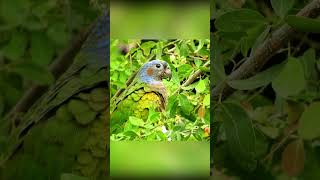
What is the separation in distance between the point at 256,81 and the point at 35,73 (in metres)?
0.60

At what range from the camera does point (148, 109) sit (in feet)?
4.85

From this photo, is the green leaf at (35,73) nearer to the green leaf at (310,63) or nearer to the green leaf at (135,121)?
the green leaf at (135,121)

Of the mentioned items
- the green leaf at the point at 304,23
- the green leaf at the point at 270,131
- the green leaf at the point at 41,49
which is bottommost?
the green leaf at the point at 270,131

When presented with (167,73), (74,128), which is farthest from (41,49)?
(167,73)

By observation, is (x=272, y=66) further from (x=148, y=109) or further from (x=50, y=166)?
(x=50, y=166)

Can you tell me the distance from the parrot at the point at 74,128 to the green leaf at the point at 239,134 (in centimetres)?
33

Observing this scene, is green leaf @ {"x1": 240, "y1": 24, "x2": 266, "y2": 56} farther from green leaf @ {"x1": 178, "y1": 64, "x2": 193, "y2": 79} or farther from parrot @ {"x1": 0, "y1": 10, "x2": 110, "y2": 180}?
parrot @ {"x1": 0, "y1": 10, "x2": 110, "y2": 180}

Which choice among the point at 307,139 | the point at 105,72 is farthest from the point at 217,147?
the point at 105,72

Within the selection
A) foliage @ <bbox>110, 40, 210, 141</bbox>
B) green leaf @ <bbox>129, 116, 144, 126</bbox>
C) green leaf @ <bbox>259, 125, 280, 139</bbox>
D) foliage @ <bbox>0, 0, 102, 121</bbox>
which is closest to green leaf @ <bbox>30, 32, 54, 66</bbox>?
foliage @ <bbox>0, 0, 102, 121</bbox>

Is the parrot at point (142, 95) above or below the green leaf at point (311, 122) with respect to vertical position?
above

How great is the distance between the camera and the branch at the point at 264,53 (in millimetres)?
1445

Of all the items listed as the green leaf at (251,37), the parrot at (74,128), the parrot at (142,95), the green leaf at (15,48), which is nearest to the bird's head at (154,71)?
the parrot at (142,95)

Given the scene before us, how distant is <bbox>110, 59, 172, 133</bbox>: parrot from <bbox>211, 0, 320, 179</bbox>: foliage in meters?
0.15

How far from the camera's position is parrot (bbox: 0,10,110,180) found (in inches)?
57.8
